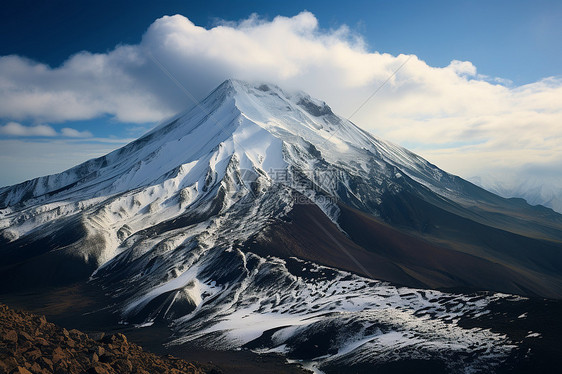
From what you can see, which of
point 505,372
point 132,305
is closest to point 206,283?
point 132,305

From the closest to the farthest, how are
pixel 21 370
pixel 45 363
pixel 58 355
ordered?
pixel 21 370 → pixel 45 363 → pixel 58 355

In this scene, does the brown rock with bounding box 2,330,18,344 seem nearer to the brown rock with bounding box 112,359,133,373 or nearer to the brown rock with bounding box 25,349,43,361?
the brown rock with bounding box 25,349,43,361

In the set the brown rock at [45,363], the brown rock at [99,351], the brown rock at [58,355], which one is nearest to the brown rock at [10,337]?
the brown rock at [58,355]

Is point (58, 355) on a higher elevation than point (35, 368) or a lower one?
lower

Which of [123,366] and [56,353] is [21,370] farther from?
[123,366]

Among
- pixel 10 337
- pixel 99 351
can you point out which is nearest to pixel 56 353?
pixel 10 337

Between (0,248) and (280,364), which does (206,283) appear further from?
(0,248)

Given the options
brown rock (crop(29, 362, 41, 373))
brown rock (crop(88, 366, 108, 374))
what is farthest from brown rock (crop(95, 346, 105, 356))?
brown rock (crop(29, 362, 41, 373))

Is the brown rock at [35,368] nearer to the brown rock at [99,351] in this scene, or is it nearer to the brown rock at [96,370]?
the brown rock at [96,370]
